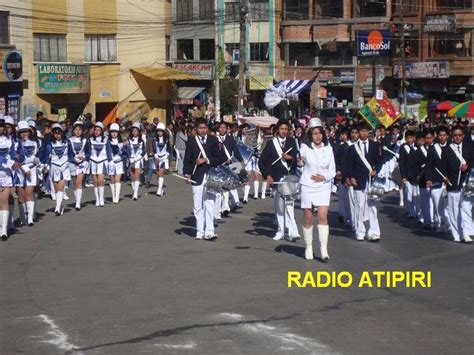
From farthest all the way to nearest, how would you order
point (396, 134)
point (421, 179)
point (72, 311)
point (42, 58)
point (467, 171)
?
point (42, 58), point (396, 134), point (421, 179), point (467, 171), point (72, 311)

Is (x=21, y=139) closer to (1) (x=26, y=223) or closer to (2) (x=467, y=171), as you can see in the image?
(1) (x=26, y=223)

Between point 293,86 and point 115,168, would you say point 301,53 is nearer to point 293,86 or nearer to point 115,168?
point 293,86

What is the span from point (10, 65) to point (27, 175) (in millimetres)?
23145

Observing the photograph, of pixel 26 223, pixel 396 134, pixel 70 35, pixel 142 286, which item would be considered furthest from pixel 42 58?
pixel 142 286

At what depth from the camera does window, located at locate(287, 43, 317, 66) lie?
215 feet

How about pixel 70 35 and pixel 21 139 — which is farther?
pixel 70 35

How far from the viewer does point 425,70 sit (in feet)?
195

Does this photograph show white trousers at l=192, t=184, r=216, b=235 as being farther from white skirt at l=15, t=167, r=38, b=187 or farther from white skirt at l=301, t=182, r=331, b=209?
white skirt at l=15, t=167, r=38, b=187

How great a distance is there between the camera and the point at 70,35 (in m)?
42.8

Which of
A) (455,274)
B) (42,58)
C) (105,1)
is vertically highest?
(105,1)

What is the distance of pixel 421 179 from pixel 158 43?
32.4 meters

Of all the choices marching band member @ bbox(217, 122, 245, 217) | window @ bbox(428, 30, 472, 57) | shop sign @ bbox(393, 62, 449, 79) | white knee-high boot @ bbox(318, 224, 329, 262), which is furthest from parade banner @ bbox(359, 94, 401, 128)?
window @ bbox(428, 30, 472, 57)

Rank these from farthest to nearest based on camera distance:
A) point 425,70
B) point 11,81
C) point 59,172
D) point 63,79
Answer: point 425,70 → point 63,79 → point 11,81 → point 59,172

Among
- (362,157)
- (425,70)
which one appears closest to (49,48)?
(425,70)
